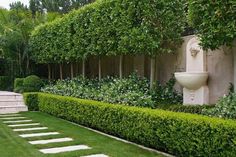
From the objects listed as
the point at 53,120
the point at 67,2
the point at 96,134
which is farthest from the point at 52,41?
the point at 67,2

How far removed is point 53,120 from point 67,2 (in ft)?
61.8

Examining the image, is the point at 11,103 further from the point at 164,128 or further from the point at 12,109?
the point at 164,128

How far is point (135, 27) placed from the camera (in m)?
9.24

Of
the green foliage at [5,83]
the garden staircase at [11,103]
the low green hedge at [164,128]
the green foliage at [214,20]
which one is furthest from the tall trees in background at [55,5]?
the green foliage at [214,20]

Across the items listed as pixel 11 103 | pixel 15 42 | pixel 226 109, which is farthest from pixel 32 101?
pixel 226 109

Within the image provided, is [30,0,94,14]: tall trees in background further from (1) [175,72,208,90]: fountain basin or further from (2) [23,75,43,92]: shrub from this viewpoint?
(1) [175,72,208,90]: fountain basin

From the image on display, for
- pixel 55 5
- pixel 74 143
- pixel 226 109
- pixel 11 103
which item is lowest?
pixel 74 143

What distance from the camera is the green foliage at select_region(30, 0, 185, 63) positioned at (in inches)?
348

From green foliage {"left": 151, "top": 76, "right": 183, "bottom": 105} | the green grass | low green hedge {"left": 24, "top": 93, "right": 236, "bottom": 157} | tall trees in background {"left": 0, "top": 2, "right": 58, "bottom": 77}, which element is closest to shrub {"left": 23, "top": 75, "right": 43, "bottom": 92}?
tall trees in background {"left": 0, "top": 2, "right": 58, "bottom": 77}

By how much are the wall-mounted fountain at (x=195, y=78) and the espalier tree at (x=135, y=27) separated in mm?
764

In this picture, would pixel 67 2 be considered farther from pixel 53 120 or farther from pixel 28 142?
pixel 28 142

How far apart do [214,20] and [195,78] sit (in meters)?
2.01

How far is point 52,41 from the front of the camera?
14547 millimetres

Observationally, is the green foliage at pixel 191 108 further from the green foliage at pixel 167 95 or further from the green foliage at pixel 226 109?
the green foliage at pixel 167 95
